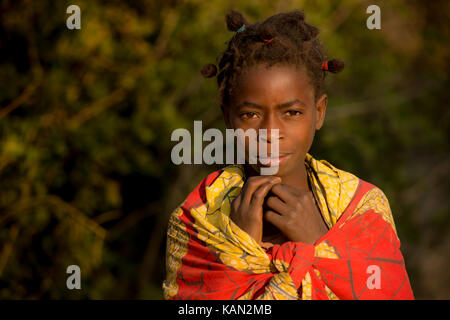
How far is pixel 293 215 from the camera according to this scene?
188 centimetres

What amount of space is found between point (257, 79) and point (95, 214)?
3031 millimetres

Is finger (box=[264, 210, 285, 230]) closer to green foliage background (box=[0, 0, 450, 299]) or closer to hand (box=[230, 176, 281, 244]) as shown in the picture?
hand (box=[230, 176, 281, 244])

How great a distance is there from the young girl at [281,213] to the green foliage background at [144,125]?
211 cm

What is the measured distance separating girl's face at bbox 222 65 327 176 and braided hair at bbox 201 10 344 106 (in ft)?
0.14

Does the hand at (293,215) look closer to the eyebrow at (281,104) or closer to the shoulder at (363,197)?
the shoulder at (363,197)

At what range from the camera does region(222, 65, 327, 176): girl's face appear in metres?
1.96

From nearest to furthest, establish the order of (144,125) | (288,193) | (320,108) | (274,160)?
(288,193) → (274,160) → (320,108) → (144,125)

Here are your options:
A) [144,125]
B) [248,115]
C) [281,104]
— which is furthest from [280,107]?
[144,125]

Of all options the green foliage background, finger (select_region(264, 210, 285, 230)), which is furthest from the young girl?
the green foliage background

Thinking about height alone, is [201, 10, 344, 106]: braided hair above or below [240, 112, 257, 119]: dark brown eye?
above

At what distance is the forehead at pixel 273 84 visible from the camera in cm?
196

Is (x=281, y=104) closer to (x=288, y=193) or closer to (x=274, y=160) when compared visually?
(x=274, y=160)

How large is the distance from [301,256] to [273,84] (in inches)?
25.7
